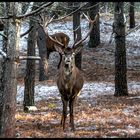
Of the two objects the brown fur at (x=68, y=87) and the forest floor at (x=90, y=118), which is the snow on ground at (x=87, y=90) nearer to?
the forest floor at (x=90, y=118)

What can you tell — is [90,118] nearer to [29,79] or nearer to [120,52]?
[29,79]

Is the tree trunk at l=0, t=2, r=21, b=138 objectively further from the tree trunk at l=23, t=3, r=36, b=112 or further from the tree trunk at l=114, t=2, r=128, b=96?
the tree trunk at l=114, t=2, r=128, b=96

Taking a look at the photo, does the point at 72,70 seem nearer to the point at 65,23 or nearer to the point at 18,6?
the point at 18,6

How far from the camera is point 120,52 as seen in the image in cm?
1656

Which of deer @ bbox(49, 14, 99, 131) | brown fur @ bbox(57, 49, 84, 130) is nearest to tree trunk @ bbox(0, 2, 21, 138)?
deer @ bbox(49, 14, 99, 131)

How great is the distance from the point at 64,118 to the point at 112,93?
695cm

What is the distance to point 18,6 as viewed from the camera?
862 cm

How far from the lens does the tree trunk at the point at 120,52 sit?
1631 centimetres

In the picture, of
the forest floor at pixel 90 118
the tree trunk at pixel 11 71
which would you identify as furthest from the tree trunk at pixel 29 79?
the tree trunk at pixel 11 71

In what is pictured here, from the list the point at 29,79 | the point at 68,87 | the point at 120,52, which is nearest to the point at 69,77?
the point at 68,87

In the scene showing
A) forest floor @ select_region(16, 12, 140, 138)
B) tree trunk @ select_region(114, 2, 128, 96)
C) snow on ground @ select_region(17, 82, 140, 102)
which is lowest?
forest floor @ select_region(16, 12, 140, 138)

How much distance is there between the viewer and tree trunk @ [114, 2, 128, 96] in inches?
642

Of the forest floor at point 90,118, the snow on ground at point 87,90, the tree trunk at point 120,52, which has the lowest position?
the forest floor at point 90,118

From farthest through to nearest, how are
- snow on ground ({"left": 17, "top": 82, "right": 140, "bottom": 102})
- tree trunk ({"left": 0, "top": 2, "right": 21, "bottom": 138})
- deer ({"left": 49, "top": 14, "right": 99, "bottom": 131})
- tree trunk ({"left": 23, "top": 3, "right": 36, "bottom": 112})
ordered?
snow on ground ({"left": 17, "top": 82, "right": 140, "bottom": 102})
tree trunk ({"left": 23, "top": 3, "right": 36, "bottom": 112})
deer ({"left": 49, "top": 14, "right": 99, "bottom": 131})
tree trunk ({"left": 0, "top": 2, "right": 21, "bottom": 138})
